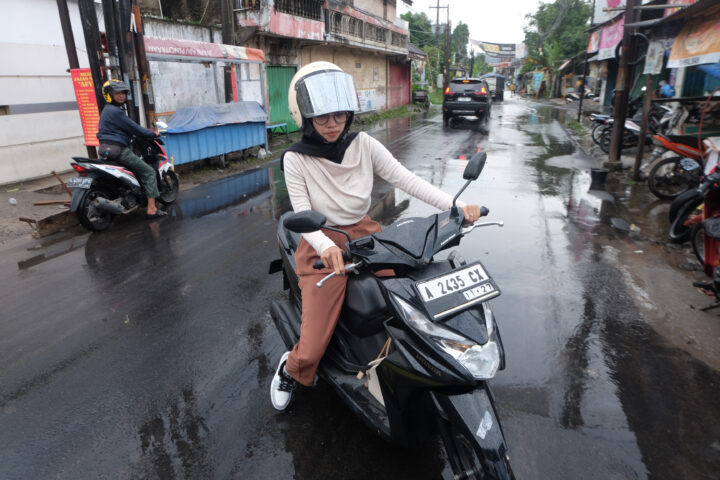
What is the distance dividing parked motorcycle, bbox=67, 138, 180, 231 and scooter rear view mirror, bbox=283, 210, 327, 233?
5.23m

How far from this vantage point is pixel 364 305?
2.27 meters

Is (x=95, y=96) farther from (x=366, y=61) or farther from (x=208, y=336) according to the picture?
(x=366, y=61)

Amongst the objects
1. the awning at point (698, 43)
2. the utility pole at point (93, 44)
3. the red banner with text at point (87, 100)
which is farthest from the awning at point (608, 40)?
the red banner with text at point (87, 100)

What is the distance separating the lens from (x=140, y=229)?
6371 mm

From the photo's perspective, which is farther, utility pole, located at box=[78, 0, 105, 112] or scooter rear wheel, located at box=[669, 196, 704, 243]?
utility pole, located at box=[78, 0, 105, 112]

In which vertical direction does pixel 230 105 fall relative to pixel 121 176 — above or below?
above

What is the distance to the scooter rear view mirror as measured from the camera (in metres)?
1.96

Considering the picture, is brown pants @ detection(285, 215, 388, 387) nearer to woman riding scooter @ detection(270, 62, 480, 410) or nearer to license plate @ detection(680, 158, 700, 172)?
woman riding scooter @ detection(270, 62, 480, 410)

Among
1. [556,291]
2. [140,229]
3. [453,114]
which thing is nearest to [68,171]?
[140,229]

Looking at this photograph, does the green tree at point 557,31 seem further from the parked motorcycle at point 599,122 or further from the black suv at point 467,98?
the parked motorcycle at point 599,122

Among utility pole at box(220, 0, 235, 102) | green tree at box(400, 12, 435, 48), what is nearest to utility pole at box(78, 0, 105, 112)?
utility pole at box(220, 0, 235, 102)

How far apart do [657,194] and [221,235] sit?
6887 mm

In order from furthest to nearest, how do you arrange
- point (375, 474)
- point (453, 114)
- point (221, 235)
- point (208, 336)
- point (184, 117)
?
point (453, 114)
point (184, 117)
point (221, 235)
point (208, 336)
point (375, 474)

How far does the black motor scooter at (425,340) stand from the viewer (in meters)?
1.74
